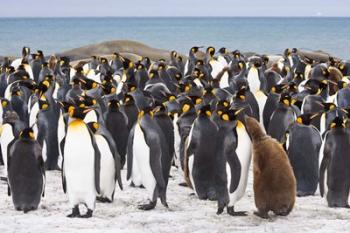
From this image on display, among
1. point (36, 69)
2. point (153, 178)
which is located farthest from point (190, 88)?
point (36, 69)

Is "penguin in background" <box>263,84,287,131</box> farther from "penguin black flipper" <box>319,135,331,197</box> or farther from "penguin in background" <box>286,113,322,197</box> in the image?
"penguin black flipper" <box>319,135,331,197</box>

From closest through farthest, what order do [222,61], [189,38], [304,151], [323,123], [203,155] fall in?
[203,155] → [304,151] → [323,123] → [222,61] → [189,38]

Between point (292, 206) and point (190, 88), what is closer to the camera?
point (292, 206)

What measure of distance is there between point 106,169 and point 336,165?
2.39 m

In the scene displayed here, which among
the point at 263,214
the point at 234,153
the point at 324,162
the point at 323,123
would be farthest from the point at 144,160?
the point at 323,123

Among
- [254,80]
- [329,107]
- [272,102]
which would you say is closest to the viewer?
[329,107]

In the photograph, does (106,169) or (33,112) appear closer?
(106,169)

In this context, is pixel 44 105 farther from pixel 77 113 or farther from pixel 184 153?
pixel 77 113

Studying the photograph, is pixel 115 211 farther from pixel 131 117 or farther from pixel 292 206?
pixel 131 117

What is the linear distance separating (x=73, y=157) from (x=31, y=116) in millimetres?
4083

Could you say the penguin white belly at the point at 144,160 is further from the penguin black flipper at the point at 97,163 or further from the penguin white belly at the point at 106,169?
the penguin black flipper at the point at 97,163

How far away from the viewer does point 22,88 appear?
13.2 m

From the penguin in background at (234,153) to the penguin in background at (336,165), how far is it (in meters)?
0.95

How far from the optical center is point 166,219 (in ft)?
22.4
